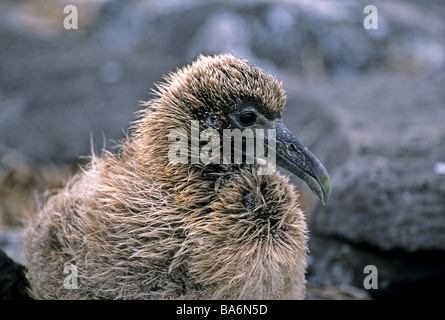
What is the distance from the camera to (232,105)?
2.58 meters

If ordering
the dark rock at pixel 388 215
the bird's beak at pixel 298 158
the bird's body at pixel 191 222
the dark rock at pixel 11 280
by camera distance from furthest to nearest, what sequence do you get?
the dark rock at pixel 388 215
the dark rock at pixel 11 280
the bird's beak at pixel 298 158
the bird's body at pixel 191 222

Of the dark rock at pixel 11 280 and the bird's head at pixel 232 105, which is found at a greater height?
the bird's head at pixel 232 105

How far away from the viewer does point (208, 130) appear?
8.61 ft

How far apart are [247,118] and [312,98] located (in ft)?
10.3

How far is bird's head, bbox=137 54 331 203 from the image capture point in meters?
2.58

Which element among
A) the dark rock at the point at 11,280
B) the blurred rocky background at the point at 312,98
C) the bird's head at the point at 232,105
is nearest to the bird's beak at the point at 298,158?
the bird's head at the point at 232,105

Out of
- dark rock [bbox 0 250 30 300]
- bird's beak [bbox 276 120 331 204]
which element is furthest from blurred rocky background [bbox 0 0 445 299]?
bird's beak [bbox 276 120 331 204]

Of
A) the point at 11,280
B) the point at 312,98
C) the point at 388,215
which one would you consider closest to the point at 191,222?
the point at 11,280

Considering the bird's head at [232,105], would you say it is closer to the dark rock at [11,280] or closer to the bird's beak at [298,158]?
the bird's beak at [298,158]

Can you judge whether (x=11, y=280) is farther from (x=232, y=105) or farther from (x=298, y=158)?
(x=298, y=158)

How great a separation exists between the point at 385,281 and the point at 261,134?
4.98 ft

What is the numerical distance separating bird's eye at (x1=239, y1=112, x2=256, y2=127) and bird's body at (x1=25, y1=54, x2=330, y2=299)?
1.4 inches

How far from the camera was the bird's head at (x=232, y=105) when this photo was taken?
2576 millimetres
